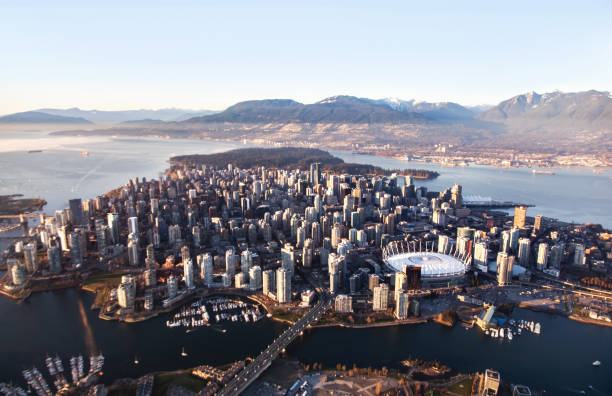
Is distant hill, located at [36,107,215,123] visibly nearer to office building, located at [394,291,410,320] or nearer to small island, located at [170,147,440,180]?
small island, located at [170,147,440,180]

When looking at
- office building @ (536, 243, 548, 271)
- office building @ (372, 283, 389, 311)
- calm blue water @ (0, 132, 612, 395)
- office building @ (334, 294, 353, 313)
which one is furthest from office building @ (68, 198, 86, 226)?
office building @ (536, 243, 548, 271)

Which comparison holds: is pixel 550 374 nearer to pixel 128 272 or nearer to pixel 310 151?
pixel 128 272

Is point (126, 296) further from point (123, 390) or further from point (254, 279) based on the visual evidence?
point (123, 390)

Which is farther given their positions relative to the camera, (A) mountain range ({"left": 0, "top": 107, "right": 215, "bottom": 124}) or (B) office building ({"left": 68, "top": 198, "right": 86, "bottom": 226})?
(A) mountain range ({"left": 0, "top": 107, "right": 215, "bottom": 124})

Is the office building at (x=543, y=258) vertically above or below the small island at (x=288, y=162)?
below

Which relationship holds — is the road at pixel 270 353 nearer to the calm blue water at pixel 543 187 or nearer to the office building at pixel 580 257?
the office building at pixel 580 257

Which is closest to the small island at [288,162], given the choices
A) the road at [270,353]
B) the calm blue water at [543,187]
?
the calm blue water at [543,187]
